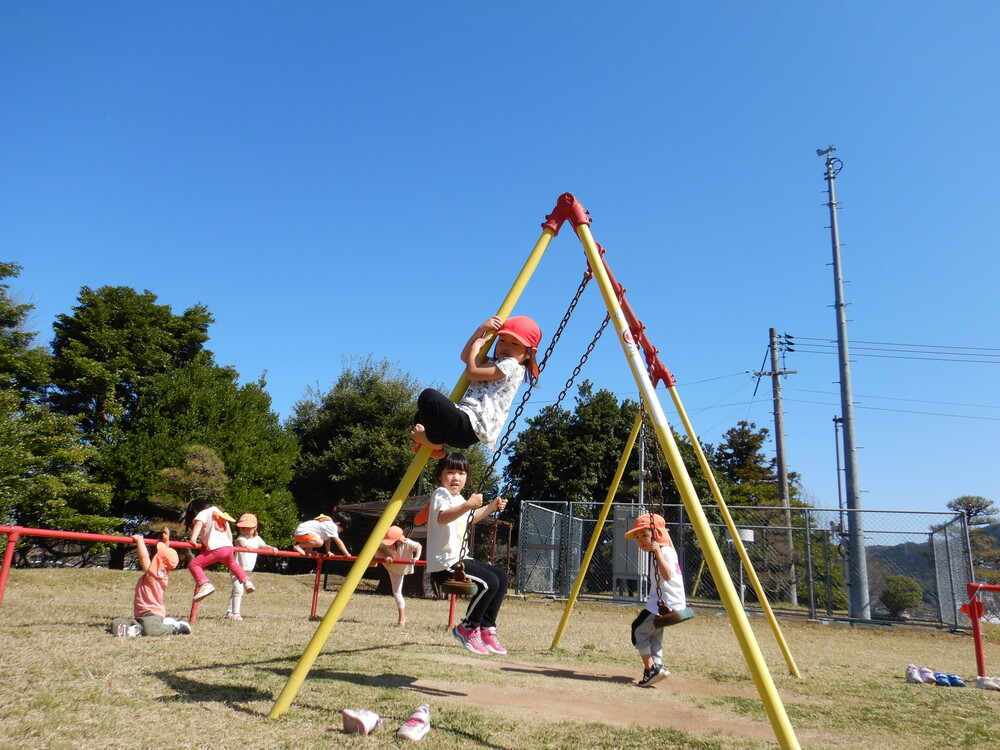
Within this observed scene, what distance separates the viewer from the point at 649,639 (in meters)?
6.09

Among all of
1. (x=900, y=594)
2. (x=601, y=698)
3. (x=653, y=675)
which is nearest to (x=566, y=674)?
(x=653, y=675)

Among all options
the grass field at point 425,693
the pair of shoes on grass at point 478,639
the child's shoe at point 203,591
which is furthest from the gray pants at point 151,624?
the pair of shoes on grass at point 478,639

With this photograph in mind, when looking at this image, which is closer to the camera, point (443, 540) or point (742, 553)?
point (443, 540)

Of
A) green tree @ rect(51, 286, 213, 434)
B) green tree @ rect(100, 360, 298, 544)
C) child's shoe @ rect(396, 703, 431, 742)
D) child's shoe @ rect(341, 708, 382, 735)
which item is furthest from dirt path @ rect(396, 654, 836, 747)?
green tree @ rect(51, 286, 213, 434)

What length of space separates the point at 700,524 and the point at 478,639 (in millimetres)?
2148

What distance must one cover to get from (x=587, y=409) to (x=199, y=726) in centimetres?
2933

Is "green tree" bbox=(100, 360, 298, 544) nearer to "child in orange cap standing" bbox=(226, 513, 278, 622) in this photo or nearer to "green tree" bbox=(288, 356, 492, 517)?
"green tree" bbox=(288, 356, 492, 517)

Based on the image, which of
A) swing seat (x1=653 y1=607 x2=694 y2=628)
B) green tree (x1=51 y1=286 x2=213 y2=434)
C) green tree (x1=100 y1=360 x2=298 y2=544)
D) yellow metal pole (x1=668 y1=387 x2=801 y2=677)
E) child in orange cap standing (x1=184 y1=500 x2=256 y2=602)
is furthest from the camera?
green tree (x1=51 y1=286 x2=213 y2=434)

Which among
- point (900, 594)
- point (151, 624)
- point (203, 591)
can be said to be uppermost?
point (900, 594)

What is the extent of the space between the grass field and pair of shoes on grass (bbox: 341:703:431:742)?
0.08 metres

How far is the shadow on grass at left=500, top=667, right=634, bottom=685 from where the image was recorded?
594 cm

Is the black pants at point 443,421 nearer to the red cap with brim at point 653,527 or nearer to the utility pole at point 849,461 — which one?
the red cap with brim at point 653,527

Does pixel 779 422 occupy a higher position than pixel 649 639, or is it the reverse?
pixel 779 422

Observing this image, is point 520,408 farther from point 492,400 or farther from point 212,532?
point 212,532
